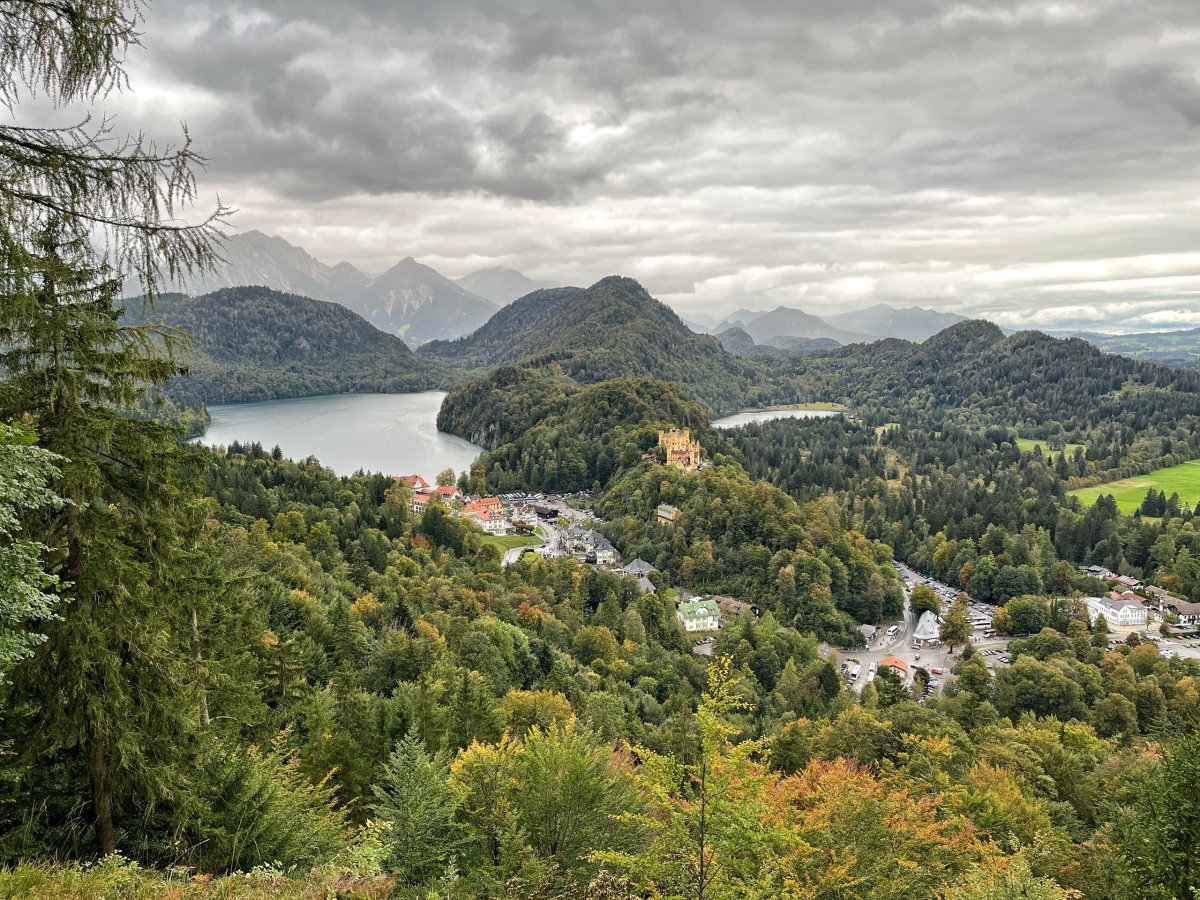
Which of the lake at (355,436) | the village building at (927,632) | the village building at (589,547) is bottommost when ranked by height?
the village building at (927,632)

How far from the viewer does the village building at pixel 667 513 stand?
2884 inches

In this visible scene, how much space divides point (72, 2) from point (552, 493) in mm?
98439

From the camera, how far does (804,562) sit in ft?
195

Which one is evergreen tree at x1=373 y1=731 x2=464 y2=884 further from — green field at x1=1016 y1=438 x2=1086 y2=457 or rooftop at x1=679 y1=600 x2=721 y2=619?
green field at x1=1016 y1=438 x2=1086 y2=457

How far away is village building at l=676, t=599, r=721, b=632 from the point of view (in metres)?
53.8

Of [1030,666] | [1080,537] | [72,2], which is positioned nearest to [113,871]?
[72,2]

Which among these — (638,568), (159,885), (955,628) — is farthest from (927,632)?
(159,885)

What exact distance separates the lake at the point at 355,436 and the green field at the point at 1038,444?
12265 centimetres

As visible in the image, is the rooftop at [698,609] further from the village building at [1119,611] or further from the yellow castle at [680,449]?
the yellow castle at [680,449]

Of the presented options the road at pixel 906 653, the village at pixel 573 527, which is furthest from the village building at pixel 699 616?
the road at pixel 906 653

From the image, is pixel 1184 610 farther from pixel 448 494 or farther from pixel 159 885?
pixel 159 885

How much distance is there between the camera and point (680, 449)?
94375 millimetres

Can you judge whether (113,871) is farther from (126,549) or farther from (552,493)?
(552,493)

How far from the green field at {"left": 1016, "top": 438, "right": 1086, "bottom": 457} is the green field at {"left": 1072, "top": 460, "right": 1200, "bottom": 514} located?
67.7 feet
